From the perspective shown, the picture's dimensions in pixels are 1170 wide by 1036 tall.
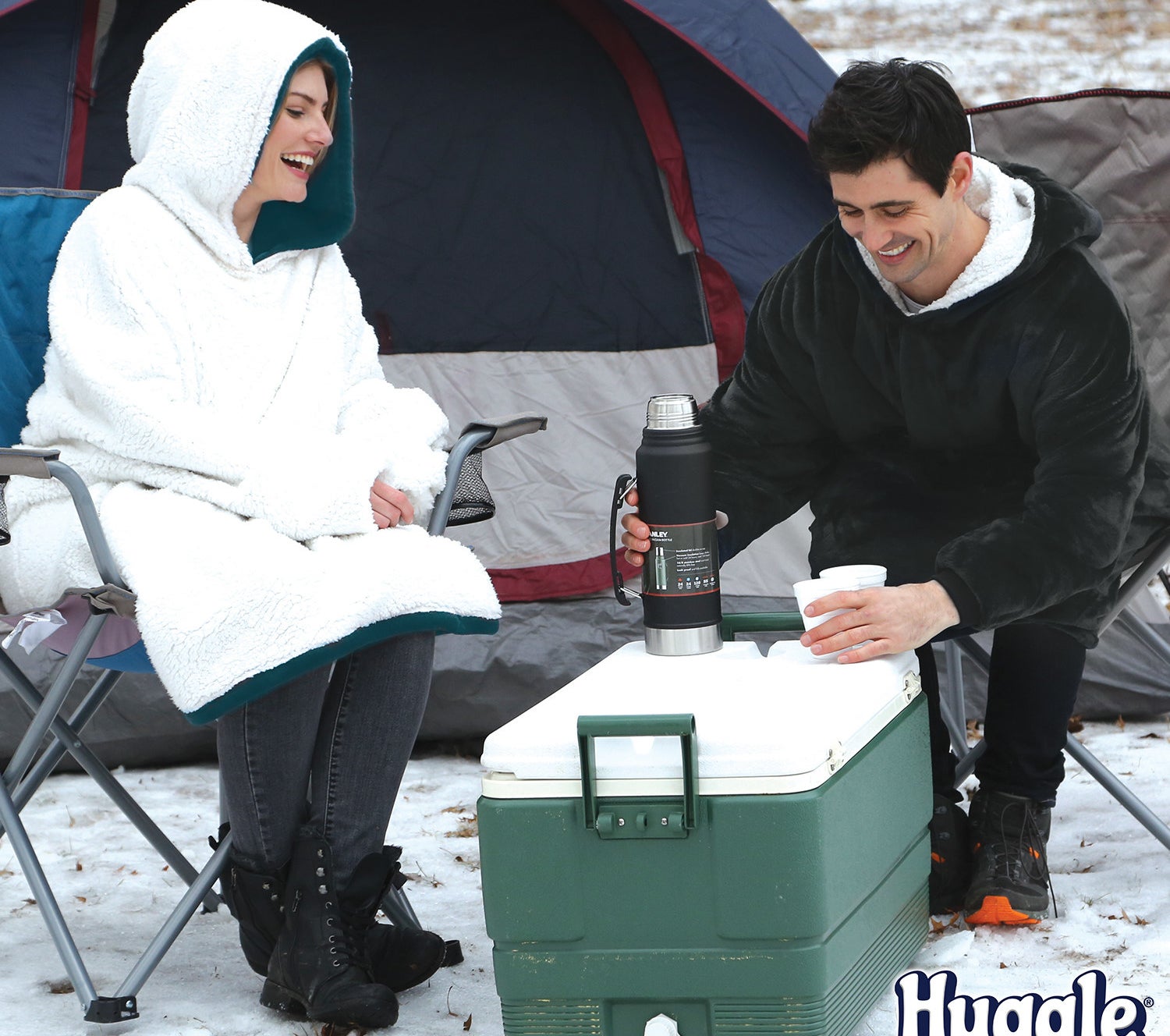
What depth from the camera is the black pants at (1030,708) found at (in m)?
2.08

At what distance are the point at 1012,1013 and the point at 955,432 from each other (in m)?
0.76

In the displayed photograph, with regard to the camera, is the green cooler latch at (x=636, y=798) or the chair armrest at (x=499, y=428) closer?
the green cooler latch at (x=636, y=798)

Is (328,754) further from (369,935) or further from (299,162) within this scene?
(299,162)

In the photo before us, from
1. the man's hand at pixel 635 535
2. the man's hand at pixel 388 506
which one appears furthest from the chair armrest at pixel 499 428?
the man's hand at pixel 635 535

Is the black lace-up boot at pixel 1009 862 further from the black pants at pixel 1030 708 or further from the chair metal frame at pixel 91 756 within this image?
the chair metal frame at pixel 91 756

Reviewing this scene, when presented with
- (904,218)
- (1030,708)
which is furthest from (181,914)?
(904,218)

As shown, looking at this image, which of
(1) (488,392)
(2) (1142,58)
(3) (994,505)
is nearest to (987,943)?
(3) (994,505)

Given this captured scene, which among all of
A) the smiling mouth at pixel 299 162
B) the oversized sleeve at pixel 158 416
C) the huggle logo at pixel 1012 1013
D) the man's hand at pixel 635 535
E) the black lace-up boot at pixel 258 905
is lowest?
the huggle logo at pixel 1012 1013

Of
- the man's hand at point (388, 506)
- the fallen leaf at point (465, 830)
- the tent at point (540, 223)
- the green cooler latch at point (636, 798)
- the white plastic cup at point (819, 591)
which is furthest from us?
the tent at point (540, 223)

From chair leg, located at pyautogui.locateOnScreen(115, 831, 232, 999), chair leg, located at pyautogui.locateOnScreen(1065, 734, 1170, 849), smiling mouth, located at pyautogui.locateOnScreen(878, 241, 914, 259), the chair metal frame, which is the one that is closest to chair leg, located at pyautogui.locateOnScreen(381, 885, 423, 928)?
the chair metal frame

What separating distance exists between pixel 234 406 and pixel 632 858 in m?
0.90

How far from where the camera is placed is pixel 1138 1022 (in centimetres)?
167

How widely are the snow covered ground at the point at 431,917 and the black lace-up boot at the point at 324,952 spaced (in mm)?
46

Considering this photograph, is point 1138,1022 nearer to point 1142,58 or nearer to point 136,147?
point 136,147
